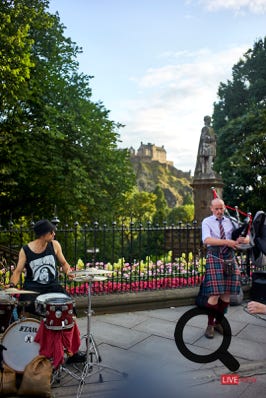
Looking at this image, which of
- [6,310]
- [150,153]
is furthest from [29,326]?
[150,153]

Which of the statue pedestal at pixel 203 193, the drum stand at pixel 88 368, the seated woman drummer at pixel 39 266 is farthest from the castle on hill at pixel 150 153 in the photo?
the drum stand at pixel 88 368

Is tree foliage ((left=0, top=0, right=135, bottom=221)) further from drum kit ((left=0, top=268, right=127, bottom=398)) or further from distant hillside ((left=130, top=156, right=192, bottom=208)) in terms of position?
distant hillside ((left=130, top=156, right=192, bottom=208))

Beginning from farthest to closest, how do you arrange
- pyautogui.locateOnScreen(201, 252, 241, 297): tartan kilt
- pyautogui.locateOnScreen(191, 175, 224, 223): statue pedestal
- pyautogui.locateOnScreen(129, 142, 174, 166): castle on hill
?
pyautogui.locateOnScreen(129, 142, 174, 166): castle on hill
pyautogui.locateOnScreen(191, 175, 224, 223): statue pedestal
pyautogui.locateOnScreen(201, 252, 241, 297): tartan kilt

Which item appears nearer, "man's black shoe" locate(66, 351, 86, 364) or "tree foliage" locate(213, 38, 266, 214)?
"man's black shoe" locate(66, 351, 86, 364)

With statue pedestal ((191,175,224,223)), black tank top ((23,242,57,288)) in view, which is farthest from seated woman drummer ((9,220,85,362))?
statue pedestal ((191,175,224,223))

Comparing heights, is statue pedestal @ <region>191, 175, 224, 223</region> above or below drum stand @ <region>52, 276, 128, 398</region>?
above

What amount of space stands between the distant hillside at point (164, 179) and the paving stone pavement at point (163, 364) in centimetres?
11698

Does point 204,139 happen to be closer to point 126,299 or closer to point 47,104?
point 47,104

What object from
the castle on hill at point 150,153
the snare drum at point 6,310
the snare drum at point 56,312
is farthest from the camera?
the castle on hill at point 150,153

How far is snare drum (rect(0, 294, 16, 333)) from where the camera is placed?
403 centimetres

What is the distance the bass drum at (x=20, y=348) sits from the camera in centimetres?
393

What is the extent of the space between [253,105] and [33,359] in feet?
97.7

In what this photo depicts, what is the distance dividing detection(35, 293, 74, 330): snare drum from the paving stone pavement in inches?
28.7

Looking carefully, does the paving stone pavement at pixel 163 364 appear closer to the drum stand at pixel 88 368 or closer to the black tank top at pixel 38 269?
the drum stand at pixel 88 368
